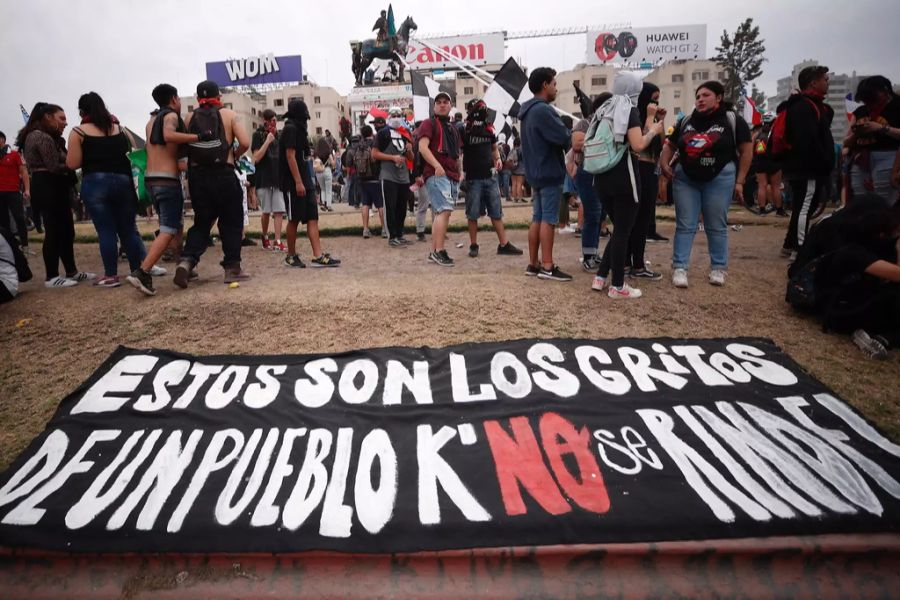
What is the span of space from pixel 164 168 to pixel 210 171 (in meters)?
0.46

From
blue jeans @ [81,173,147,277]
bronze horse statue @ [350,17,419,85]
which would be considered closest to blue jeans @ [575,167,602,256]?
blue jeans @ [81,173,147,277]

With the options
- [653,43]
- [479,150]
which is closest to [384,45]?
[653,43]

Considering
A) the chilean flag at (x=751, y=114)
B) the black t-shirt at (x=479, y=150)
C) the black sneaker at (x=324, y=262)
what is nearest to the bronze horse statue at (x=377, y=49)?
the chilean flag at (x=751, y=114)

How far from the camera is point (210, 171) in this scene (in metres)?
4.80

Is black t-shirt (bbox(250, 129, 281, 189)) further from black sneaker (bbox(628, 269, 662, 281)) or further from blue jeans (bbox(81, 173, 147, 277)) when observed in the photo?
black sneaker (bbox(628, 269, 662, 281))

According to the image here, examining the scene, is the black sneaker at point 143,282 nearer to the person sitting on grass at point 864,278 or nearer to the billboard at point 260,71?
the person sitting on grass at point 864,278

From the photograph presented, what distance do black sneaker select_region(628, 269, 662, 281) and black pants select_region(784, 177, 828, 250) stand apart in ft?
5.87

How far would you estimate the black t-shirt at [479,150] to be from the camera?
20.2ft

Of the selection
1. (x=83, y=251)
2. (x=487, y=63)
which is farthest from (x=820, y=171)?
(x=487, y=63)

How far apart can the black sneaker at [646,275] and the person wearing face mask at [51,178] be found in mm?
5814

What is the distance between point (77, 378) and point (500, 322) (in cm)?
287

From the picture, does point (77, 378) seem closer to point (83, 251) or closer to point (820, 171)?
point (83, 251)

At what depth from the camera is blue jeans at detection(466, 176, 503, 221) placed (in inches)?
245

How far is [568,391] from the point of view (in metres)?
2.99
